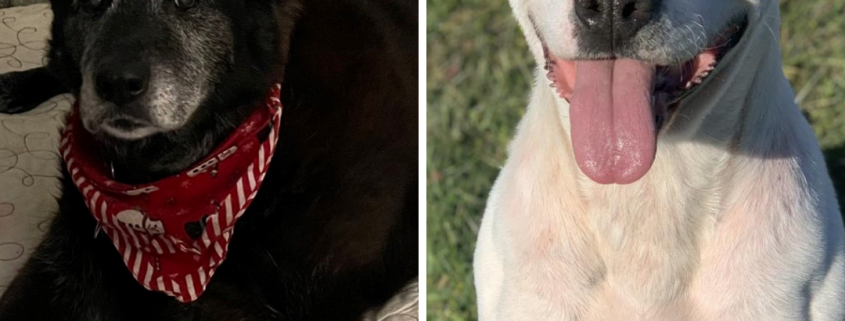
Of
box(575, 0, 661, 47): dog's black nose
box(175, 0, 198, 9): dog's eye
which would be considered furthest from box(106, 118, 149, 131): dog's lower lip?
box(575, 0, 661, 47): dog's black nose

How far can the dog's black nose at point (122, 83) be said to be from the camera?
1.76 metres

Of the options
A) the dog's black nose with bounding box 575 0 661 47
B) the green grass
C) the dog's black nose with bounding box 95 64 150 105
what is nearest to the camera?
the dog's black nose with bounding box 575 0 661 47

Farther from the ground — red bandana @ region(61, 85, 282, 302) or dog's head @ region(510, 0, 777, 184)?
dog's head @ region(510, 0, 777, 184)

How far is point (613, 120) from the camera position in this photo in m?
1.61

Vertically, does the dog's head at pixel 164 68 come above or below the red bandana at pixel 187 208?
above

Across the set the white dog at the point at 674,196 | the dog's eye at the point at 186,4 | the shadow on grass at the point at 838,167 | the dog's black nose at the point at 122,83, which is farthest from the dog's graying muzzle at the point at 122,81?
the shadow on grass at the point at 838,167

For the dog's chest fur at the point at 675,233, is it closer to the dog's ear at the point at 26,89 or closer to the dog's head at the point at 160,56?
the dog's head at the point at 160,56

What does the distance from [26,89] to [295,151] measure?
20.4 inches

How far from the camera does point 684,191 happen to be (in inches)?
66.6

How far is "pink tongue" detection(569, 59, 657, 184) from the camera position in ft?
→ 5.20

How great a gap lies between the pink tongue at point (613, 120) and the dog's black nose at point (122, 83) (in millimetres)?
682

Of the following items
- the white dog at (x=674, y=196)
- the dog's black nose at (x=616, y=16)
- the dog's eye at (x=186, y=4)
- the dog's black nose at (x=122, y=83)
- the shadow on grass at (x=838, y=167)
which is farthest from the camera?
the shadow on grass at (x=838, y=167)

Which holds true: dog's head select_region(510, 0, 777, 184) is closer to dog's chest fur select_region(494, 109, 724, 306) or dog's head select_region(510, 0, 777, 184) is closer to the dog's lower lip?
dog's chest fur select_region(494, 109, 724, 306)

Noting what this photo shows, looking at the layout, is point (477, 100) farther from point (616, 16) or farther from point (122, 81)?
point (616, 16)
